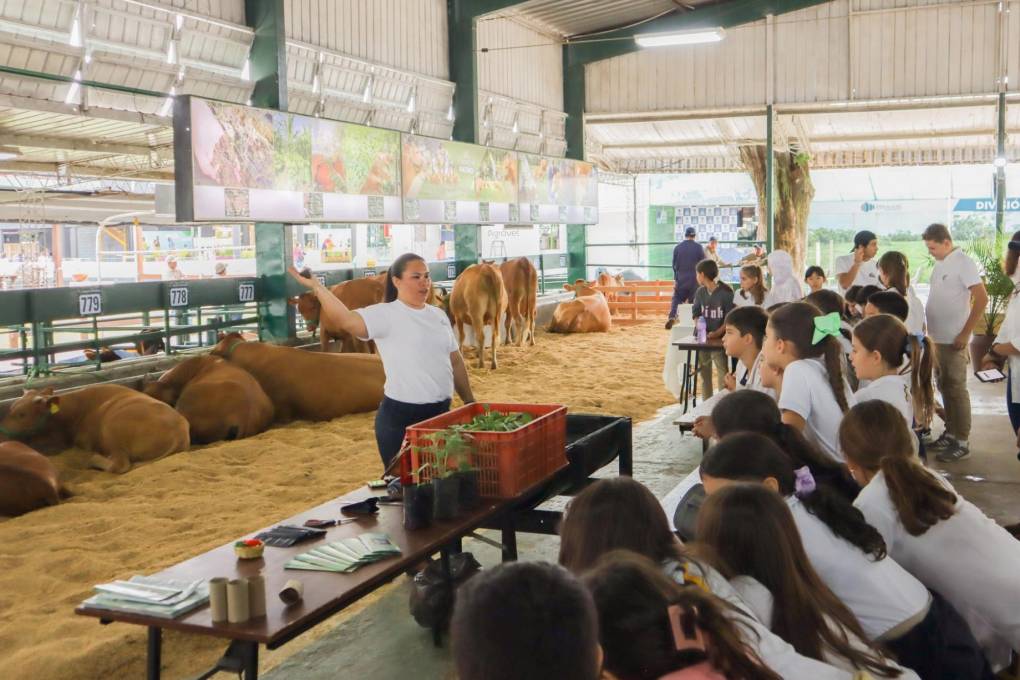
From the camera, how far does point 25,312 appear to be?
7988 millimetres

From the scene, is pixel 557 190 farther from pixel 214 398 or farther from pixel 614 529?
pixel 614 529

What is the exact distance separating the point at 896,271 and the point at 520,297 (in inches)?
310

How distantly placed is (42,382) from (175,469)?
2079 millimetres

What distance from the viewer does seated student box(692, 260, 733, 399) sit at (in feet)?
27.0

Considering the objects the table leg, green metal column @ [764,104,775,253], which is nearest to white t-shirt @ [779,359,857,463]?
the table leg

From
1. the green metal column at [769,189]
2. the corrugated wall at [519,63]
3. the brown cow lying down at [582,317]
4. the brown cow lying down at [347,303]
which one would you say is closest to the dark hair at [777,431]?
the brown cow lying down at [347,303]

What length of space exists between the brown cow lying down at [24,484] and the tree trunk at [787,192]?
1518cm

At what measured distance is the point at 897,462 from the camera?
2.81 m

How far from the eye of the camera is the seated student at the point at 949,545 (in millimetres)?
2693

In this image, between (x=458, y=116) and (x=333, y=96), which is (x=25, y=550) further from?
(x=458, y=116)

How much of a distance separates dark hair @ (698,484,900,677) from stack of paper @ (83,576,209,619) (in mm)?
1432

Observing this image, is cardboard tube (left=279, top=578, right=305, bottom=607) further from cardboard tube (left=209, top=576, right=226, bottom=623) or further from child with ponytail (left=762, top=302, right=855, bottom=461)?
child with ponytail (left=762, top=302, right=855, bottom=461)

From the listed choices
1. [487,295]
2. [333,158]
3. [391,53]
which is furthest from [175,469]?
[391,53]

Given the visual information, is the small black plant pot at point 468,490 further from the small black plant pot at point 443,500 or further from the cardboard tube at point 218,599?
the cardboard tube at point 218,599
